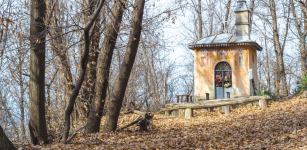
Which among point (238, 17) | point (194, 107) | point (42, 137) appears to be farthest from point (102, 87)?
point (238, 17)

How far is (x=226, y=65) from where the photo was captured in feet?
56.8

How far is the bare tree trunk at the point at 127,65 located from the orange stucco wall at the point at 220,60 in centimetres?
842

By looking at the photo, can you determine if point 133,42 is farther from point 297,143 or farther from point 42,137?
point 297,143

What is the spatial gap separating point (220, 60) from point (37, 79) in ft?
36.2

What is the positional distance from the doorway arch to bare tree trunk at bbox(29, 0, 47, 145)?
10802 mm

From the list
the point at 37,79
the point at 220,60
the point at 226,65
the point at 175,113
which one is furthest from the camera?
the point at 226,65

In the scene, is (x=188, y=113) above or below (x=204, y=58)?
below

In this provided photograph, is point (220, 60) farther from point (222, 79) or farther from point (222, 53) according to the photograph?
point (222, 79)

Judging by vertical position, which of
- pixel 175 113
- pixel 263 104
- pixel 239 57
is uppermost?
pixel 239 57

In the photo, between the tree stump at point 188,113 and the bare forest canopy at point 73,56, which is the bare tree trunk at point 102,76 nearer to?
the bare forest canopy at point 73,56

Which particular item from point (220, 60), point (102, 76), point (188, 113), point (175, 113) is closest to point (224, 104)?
point (188, 113)

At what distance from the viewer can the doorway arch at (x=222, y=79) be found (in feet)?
56.2

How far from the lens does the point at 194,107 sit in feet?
47.9

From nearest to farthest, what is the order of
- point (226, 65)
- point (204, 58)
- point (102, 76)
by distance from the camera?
point (102, 76) → point (226, 65) → point (204, 58)
